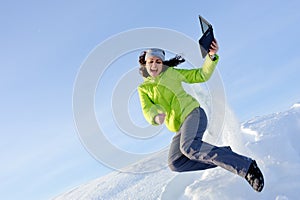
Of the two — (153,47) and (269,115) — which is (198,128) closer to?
(153,47)

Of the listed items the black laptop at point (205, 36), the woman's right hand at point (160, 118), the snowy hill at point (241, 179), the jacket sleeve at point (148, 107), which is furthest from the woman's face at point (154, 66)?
the snowy hill at point (241, 179)

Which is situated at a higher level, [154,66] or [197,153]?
[154,66]

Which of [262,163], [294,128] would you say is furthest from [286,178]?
[294,128]

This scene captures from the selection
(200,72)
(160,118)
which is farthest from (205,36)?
(160,118)

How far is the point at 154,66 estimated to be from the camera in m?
8.37

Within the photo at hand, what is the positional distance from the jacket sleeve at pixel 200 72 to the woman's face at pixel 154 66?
1.30ft

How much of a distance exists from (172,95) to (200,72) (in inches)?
26.0

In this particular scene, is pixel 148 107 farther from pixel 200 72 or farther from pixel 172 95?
pixel 200 72

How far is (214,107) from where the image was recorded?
9609mm

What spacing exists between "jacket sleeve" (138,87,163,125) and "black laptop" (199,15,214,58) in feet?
4.17

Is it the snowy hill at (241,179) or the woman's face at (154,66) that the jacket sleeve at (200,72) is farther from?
the snowy hill at (241,179)

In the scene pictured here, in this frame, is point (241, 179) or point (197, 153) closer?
point (197, 153)

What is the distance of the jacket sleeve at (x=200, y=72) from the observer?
8023 mm

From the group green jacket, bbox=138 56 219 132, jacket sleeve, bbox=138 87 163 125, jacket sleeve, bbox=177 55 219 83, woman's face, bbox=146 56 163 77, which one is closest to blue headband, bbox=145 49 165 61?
woman's face, bbox=146 56 163 77
